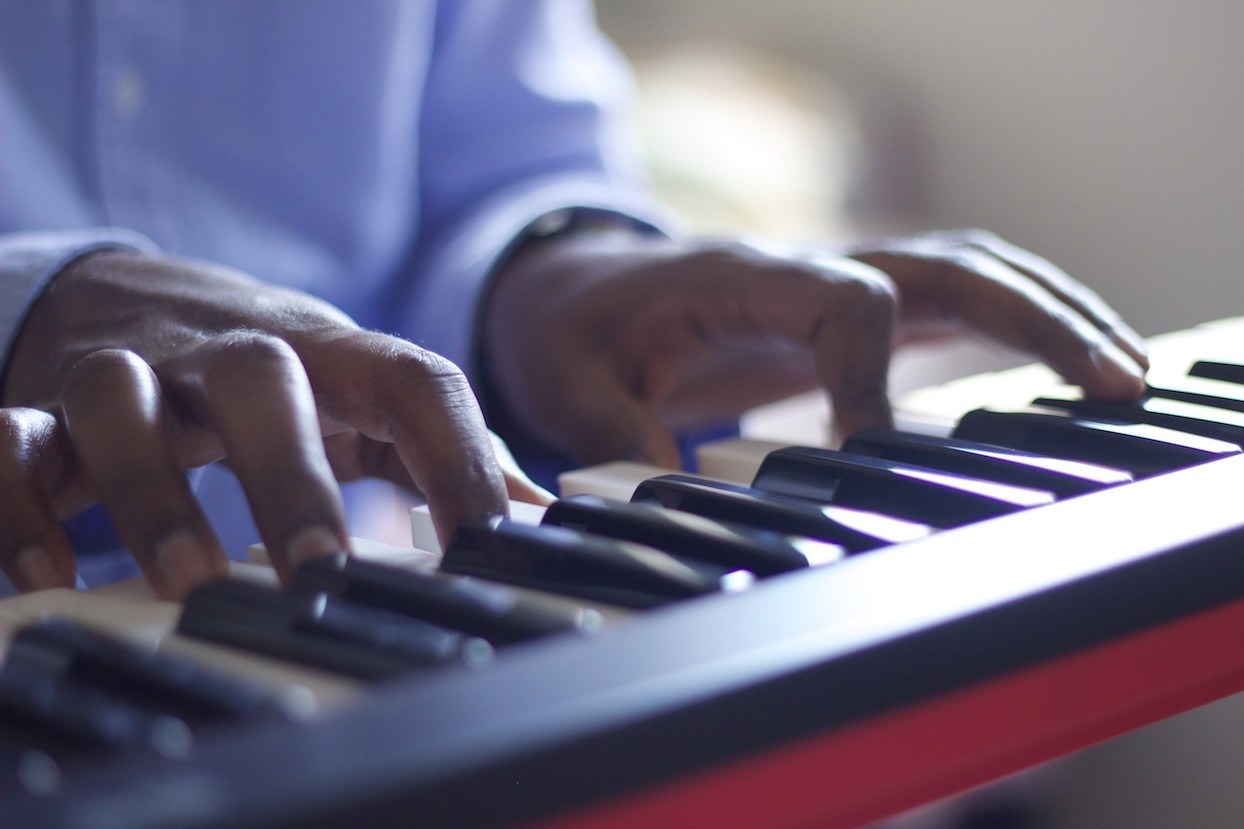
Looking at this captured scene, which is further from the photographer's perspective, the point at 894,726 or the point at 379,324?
the point at 379,324

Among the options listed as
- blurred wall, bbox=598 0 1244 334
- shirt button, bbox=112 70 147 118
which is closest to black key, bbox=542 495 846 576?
shirt button, bbox=112 70 147 118

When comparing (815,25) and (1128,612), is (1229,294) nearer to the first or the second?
(815,25)

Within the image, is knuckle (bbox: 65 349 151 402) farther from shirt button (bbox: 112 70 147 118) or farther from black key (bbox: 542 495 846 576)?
shirt button (bbox: 112 70 147 118)

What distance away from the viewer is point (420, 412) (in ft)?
1.28

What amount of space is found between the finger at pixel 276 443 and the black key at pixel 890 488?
146mm

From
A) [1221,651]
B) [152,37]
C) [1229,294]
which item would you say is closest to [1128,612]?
[1221,651]

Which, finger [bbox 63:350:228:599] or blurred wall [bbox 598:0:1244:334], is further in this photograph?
blurred wall [bbox 598:0:1244:334]

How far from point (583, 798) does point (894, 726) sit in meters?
0.07

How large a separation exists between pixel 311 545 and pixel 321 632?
51 mm

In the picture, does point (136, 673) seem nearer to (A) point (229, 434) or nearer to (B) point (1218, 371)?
(A) point (229, 434)

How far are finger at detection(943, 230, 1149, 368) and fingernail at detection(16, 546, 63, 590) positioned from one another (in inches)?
17.6

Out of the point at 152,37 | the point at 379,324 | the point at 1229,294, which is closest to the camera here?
the point at 152,37

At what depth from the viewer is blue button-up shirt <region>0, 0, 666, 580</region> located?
84 cm

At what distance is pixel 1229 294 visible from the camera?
5.53ft
